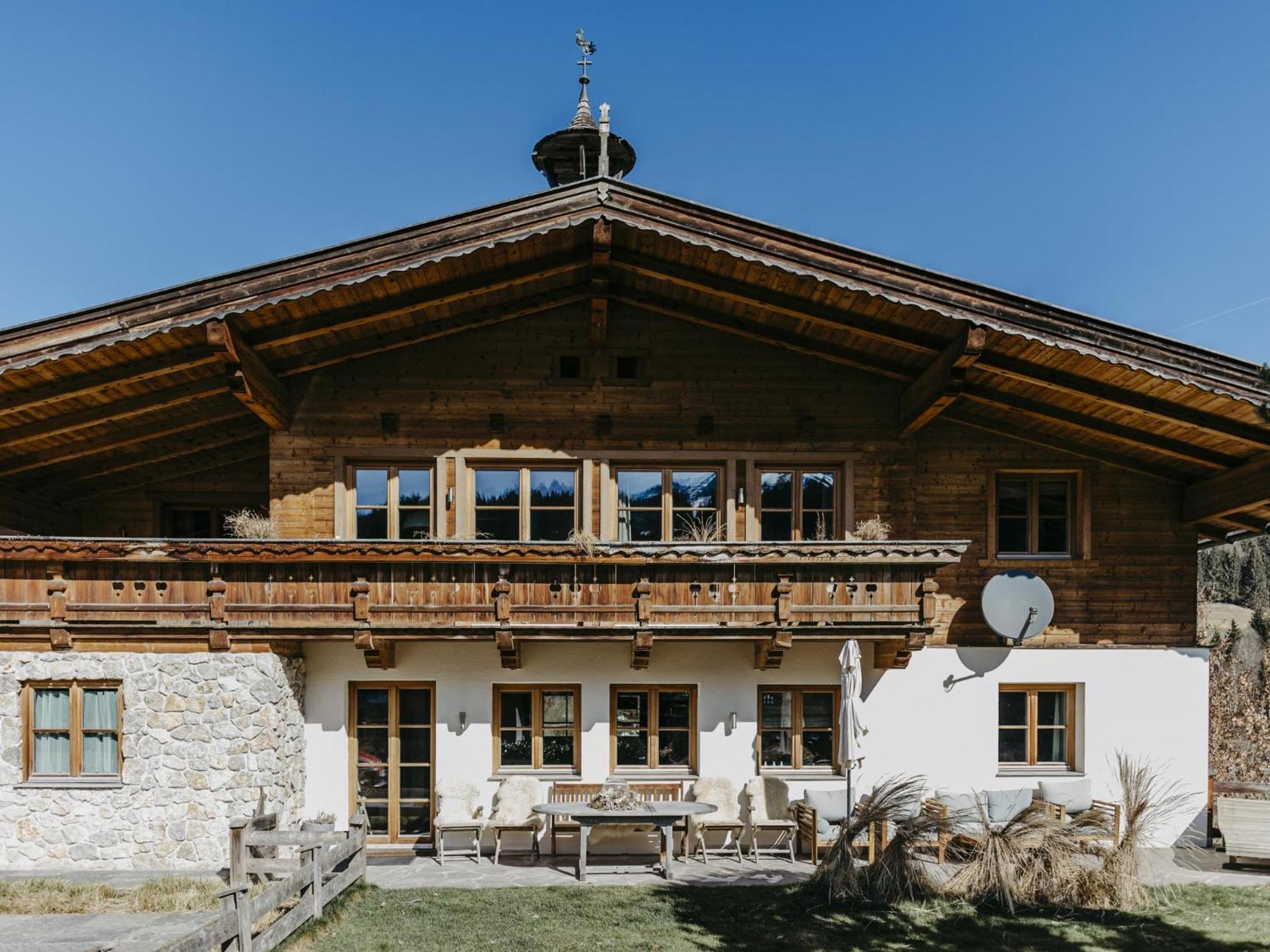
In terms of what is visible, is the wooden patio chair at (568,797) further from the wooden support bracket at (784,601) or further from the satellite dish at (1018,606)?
the satellite dish at (1018,606)

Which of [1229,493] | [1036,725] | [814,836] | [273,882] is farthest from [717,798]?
[1229,493]

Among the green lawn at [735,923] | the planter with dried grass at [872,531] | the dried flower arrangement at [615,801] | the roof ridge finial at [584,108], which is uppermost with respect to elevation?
the roof ridge finial at [584,108]

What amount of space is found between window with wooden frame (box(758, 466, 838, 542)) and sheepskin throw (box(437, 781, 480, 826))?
17.0ft

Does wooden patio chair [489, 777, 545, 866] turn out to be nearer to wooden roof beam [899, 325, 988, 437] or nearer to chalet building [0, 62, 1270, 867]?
chalet building [0, 62, 1270, 867]

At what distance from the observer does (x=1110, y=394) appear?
10.9 meters

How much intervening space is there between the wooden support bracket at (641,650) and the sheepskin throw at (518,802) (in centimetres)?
201

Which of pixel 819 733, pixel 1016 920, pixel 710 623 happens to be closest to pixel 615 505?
pixel 710 623

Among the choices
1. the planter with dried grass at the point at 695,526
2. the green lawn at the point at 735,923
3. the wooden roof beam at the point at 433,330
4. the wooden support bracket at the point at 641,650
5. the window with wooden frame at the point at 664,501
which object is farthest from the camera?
the window with wooden frame at the point at 664,501

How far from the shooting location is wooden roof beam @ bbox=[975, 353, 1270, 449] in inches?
421

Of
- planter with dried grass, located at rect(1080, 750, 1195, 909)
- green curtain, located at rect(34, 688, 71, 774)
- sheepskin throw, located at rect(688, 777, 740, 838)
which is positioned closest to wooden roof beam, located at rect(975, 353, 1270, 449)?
planter with dried grass, located at rect(1080, 750, 1195, 909)

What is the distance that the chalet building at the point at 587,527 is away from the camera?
34.1 ft

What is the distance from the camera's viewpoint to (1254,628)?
70.4 feet

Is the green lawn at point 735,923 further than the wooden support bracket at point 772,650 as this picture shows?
No

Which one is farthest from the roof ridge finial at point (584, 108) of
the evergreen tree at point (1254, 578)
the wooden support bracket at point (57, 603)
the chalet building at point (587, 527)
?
the evergreen tree at point (1254, 578)
